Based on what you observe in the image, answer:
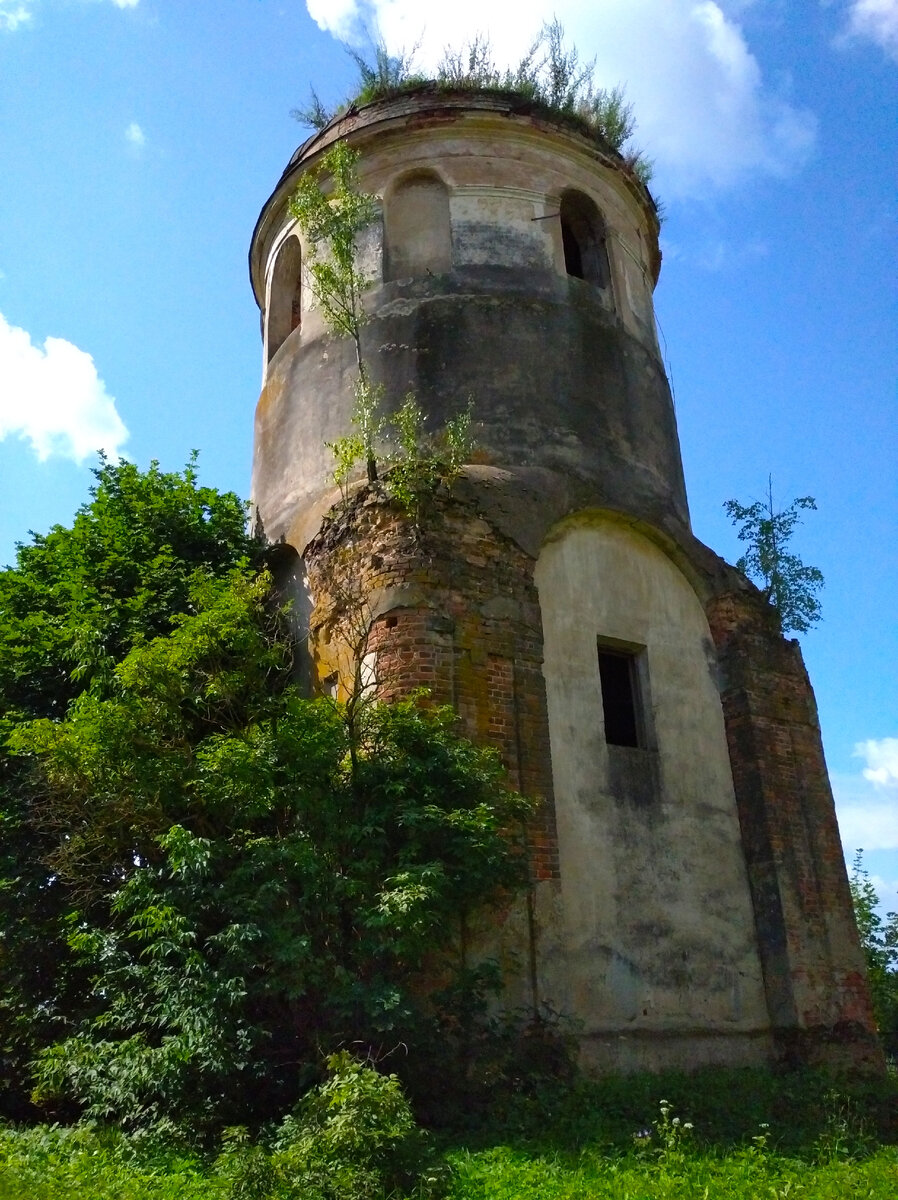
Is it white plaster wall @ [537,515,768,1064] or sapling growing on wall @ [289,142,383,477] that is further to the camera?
sapling growing on wall @ [289,142,383,477]

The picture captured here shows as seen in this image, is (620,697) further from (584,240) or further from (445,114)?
(445,114)

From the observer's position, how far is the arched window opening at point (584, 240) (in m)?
12.8

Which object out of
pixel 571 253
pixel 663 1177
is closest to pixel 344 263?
pixel 571 253

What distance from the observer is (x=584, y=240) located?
13.0m

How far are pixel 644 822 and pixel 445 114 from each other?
8360 mm

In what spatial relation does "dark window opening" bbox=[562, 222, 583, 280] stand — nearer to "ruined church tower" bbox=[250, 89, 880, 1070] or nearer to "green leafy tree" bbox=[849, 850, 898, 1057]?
"ruined church tower" bbox=[250, 89, 880, 1070]

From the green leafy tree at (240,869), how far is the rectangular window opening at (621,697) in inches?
91.0

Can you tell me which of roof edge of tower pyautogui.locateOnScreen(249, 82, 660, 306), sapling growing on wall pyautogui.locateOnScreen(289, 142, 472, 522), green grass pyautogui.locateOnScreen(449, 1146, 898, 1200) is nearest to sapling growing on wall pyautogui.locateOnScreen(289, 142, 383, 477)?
sapling growing on wall pyautogui.locateOnScreen(289, 142, 472, 522)

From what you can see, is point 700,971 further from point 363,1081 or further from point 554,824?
point 363,1081

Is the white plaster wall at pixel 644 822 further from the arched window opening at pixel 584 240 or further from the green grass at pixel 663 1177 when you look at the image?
the arched window opening at pixel 584 240

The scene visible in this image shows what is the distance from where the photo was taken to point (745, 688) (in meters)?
10.6

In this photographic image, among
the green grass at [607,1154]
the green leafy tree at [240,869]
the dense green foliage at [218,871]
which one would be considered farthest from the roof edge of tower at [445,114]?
the green grass at [607,1154]

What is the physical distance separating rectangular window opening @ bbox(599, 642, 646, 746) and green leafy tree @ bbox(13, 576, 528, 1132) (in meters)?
2.31

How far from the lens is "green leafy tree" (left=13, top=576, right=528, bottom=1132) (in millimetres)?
6781
